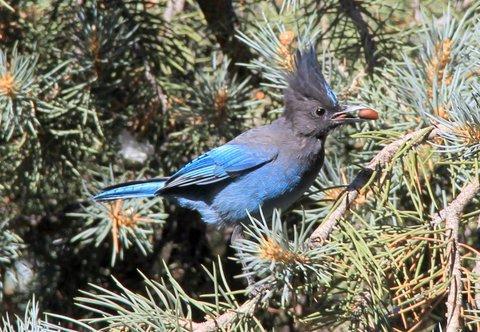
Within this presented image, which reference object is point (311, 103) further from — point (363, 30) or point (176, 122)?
point (176, 122)

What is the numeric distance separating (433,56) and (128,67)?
0.98m

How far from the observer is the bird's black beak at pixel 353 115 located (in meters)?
2.56

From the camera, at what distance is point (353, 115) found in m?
2.83

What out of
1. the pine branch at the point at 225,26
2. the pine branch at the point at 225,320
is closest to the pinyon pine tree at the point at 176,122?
the pine branch at the point at 225,26

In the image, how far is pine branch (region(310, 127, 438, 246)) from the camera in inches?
81.7

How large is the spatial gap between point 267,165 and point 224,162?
0.14 meters

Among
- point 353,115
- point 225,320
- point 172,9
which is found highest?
point 172,9

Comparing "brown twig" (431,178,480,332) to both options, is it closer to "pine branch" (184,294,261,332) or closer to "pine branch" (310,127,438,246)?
"pine branch" (310,127,438,246)

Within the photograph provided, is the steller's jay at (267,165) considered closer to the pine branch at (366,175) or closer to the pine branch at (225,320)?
the pine branch at (366,175)

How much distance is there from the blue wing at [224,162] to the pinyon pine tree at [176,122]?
0.25 ft

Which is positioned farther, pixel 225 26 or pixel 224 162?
pixel 225 26

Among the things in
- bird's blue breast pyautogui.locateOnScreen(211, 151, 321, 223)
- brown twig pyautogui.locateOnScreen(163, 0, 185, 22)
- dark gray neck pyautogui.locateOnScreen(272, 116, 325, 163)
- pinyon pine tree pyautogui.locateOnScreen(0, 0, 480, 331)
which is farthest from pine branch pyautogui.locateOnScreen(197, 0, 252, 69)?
bird's blue breast pyautogui.locateOnScreen(211, 151, 321, 223)

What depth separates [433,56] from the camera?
256 cm

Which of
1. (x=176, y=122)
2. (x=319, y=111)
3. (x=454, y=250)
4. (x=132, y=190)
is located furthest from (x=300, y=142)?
(x=454, y=250)
